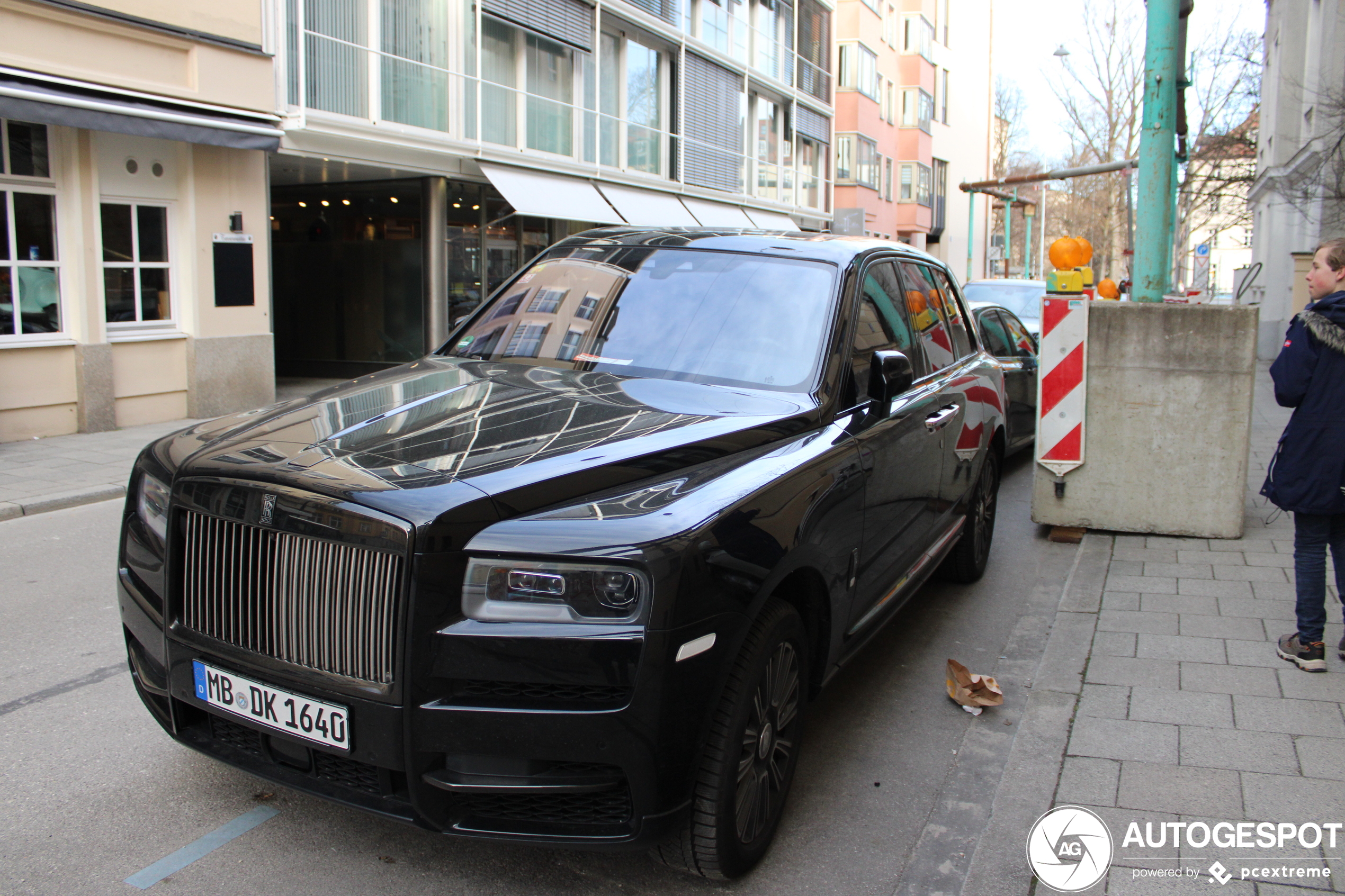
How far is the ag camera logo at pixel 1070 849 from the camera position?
2914 mm

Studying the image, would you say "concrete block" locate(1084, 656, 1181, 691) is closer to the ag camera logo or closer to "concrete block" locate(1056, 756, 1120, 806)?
"concrete block" locate(1056, 756, 1120, 806)

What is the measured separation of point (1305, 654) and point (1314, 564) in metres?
0.38

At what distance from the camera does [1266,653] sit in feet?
15.1

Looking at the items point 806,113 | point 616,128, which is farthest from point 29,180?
point 806,113

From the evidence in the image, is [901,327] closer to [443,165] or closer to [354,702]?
[354,702]

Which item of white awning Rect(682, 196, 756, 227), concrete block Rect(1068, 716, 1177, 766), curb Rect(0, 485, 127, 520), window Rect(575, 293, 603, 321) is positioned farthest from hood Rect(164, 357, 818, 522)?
white awning Rect(682, 196, 756, 227)

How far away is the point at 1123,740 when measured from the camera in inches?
148

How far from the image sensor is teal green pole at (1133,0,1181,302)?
7.20 m

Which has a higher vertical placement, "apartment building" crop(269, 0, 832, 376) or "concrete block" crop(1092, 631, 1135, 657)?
"apartment building" crop(269, 0, 832, 376)

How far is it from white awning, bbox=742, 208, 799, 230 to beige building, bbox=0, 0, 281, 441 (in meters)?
16.1

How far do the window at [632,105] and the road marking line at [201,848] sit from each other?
64.0 ft

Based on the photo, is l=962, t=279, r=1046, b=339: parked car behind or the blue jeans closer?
the blue jeans

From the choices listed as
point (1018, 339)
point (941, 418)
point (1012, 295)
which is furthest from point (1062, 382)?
point (1012, 295)

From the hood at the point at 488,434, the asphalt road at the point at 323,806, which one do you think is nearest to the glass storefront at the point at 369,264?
the asphalt road at the point at 323,806
